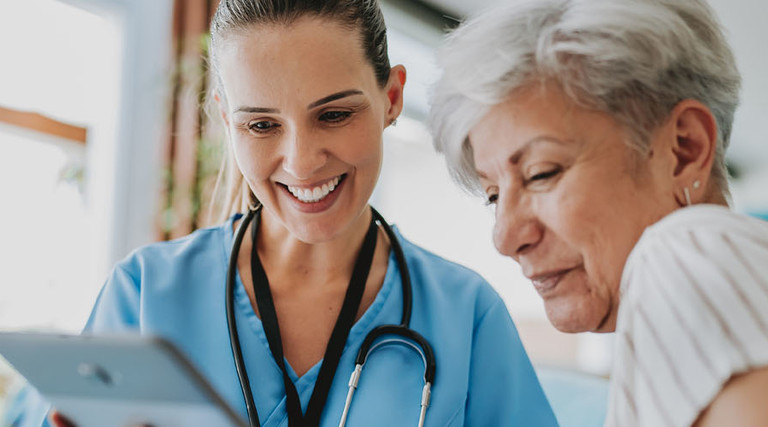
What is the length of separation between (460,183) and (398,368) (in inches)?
15.2

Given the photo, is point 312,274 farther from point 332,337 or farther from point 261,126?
point 261,126

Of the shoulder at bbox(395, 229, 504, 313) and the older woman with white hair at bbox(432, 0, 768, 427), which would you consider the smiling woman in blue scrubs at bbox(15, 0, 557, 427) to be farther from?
the older woman with white hair at bbox(432, 0, 768, 427)

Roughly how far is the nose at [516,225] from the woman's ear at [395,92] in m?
0.48

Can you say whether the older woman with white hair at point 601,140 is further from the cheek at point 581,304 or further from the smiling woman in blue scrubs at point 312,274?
the smiling woman in blue scrubs at point 312,274

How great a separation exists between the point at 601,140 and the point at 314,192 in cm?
55

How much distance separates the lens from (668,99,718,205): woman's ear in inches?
31.9

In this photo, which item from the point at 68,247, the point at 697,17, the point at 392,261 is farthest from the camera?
the point at 68,247

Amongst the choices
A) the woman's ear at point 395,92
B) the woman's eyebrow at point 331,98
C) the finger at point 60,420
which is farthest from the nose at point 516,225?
the finger at point 60,420

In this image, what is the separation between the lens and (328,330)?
1.29 metres

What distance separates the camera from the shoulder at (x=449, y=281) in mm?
1342

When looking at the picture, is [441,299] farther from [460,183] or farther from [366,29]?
[366,29]

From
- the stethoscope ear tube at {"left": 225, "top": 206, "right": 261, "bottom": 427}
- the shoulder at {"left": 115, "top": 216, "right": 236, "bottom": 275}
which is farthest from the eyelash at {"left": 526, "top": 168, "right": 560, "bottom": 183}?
the shoulder at {"left": 115, "top": 216, "right": 236, "bottom": 275}

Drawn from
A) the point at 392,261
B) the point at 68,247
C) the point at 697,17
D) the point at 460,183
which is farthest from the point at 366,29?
the point at 68,247

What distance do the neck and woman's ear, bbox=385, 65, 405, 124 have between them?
0.23 meters
